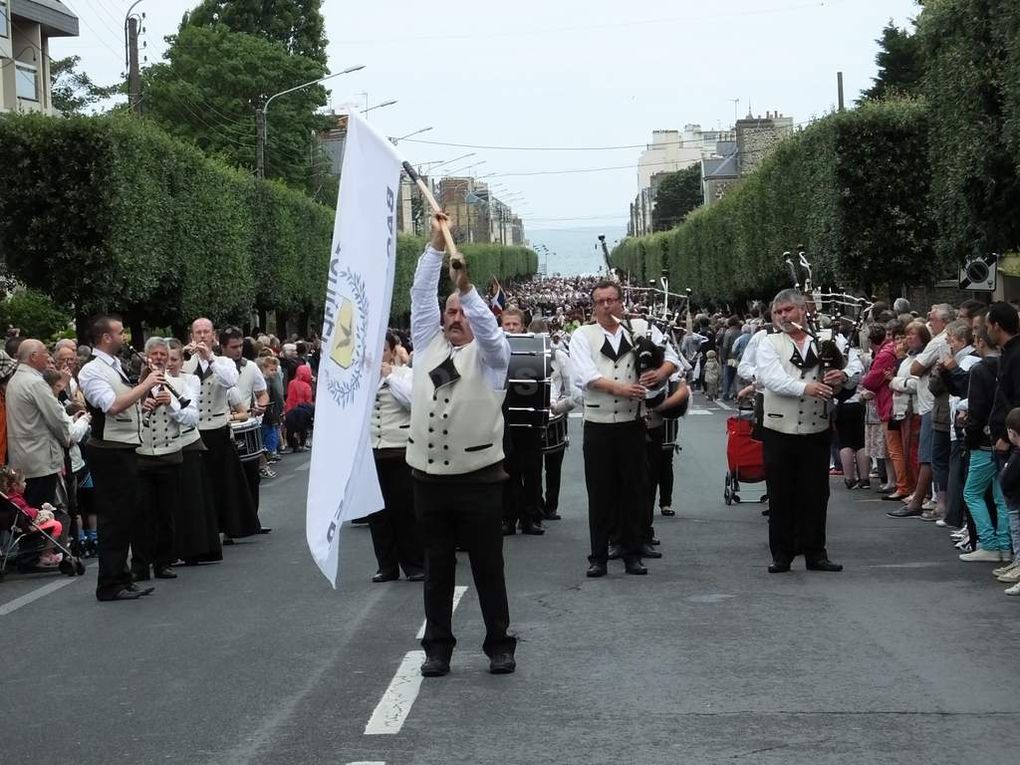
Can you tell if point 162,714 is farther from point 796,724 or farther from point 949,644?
point 949,644

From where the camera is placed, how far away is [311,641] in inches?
386

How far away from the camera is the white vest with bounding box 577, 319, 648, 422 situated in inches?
473

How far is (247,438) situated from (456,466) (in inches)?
298

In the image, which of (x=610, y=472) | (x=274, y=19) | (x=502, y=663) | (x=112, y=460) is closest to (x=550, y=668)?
(x=502, y=663)

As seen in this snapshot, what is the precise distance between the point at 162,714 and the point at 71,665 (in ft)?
5.63

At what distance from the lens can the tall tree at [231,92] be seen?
232 feet

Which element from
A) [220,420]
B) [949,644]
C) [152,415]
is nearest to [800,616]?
[949,644]

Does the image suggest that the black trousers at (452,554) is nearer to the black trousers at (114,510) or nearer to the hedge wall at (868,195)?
the black trousers at (114,510)

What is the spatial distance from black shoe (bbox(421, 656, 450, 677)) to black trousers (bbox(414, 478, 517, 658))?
3 centimetres

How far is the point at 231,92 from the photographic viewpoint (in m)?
71.9

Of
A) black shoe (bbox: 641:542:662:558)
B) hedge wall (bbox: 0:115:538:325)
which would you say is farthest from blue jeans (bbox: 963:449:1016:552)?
hedge wall (bbox: 0:115:538:325)

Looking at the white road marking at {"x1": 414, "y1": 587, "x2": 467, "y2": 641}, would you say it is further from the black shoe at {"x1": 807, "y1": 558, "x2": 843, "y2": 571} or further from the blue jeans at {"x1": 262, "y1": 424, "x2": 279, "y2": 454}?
the blue jeans at {"x1": 262, "y1": 424, "x2": 279, "y2": 454}

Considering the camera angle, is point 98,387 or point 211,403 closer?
point 98,387

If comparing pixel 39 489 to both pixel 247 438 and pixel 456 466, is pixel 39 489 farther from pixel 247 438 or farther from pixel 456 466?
pixel 456 466
